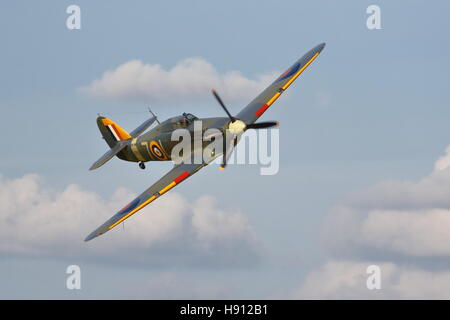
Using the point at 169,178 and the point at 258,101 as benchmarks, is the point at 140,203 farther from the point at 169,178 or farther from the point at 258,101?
the point at 258,101

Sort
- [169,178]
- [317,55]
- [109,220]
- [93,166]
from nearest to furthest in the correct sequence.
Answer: [109,220]
[169,178]
[93,166]
[317,55]

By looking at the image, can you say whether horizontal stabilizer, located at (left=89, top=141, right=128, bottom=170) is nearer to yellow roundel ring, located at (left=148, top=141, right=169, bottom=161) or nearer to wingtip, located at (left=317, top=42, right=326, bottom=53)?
yellow roundel ring, located at (left=148, top=141, right=169, bottom=161)

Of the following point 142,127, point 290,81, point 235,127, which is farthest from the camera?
point 290,81

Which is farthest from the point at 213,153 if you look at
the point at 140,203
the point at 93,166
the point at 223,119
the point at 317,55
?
the point at 317,55

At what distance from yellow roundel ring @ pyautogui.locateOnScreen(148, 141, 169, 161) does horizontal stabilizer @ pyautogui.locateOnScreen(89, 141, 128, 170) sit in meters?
2.79

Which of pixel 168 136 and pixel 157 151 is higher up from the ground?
pixel 168 136

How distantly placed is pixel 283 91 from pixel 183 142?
8585 millimetres

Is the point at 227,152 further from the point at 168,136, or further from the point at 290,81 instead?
the point at 290,81

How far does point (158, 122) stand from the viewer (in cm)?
4731

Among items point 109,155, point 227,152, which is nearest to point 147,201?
point 227,152

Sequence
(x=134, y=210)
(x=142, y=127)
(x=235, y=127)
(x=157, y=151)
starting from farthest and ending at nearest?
(x=142, y=127)
(x=157, y=151)
(x=235, y=127)
(x=134, y=210)

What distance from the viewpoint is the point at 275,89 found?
159 ft

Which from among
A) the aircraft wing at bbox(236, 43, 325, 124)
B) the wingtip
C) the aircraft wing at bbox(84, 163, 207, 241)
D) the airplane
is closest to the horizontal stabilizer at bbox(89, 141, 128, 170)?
the airplane

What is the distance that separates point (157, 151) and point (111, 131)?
5.34 meters
